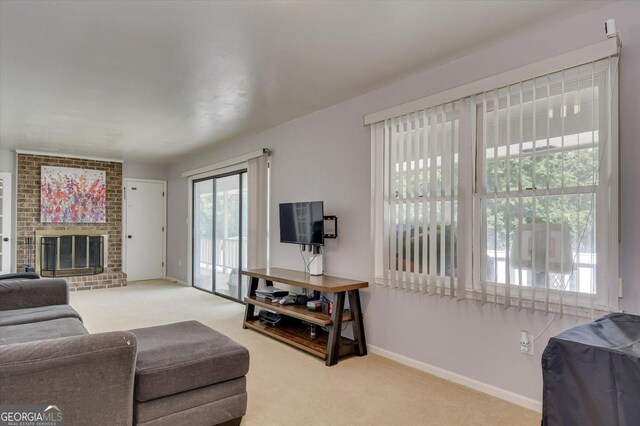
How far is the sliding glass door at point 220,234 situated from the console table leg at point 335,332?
2.59 metres

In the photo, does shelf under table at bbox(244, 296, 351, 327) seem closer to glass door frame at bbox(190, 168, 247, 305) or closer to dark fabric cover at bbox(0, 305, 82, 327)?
glass door frame at bbox(190, 168, 247, 305)

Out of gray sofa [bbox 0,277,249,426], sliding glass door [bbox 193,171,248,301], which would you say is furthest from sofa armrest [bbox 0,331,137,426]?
sliding glass door [bbox 193,171,248,301]

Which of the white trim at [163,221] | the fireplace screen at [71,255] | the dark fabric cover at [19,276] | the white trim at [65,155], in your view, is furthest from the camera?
the white trim at [163,221]

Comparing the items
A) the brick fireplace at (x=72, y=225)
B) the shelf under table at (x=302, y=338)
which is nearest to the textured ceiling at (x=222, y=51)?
the shelf under table at (x=302, y=338)

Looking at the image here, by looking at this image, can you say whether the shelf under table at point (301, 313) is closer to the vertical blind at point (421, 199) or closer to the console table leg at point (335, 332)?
the console table leg at point (335, 332)

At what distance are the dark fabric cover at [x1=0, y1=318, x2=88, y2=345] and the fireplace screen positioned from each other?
4600 mm

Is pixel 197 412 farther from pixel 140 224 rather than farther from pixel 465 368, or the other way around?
pixel 140 224

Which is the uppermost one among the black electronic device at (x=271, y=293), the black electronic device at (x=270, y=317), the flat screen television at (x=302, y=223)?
the flat screen television at (x=302, y=223)

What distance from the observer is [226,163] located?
575cm

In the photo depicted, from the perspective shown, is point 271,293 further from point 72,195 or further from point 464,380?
point 72,195

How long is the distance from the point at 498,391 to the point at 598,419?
4.95 ft

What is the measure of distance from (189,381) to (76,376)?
1.87 feet

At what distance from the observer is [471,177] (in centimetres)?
275

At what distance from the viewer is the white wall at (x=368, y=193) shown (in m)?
2.11
